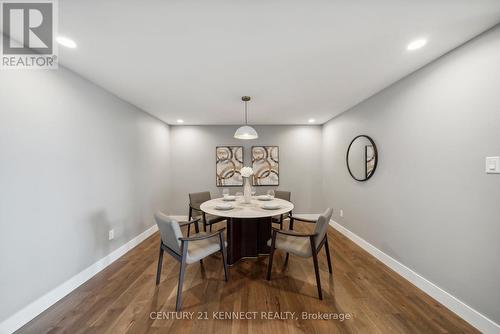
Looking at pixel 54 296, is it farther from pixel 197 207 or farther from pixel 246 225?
pixel 246 225

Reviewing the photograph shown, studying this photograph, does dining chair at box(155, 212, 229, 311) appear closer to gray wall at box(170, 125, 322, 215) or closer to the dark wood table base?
the dark wood table base

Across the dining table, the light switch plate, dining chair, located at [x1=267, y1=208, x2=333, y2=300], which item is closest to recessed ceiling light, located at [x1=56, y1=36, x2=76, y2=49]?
the dining table

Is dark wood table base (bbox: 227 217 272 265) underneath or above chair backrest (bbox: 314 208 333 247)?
underneath

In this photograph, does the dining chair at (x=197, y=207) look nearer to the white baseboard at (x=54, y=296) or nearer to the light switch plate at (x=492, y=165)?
the white baseboard at (x=54, y=296)

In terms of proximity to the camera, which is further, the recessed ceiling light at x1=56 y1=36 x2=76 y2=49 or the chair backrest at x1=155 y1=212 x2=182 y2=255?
the chair backrest at x1=155 y1=212 x2=182 y2=255

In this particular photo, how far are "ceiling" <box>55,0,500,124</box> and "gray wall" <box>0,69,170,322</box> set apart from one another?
0.37 meters

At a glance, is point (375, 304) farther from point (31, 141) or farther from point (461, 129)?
point (31, 141)

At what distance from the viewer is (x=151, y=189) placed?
3.66m

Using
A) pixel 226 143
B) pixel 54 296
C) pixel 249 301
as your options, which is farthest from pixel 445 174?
pixel 54 296

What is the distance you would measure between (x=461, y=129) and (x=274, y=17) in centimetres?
189

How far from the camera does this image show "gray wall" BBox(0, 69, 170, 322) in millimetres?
1502

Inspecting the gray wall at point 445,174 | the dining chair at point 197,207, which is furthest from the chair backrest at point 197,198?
the gray wall at point 445,174

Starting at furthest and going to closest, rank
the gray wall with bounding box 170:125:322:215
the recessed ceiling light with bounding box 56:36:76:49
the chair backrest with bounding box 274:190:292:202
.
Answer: the gray wall with bounding box 170:125:322:215 < the chair backrest with bounding box 274:190:292:202 < the recessed ceiling light with bounding box 56:36:76:49

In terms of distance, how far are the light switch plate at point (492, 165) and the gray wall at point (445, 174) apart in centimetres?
4
